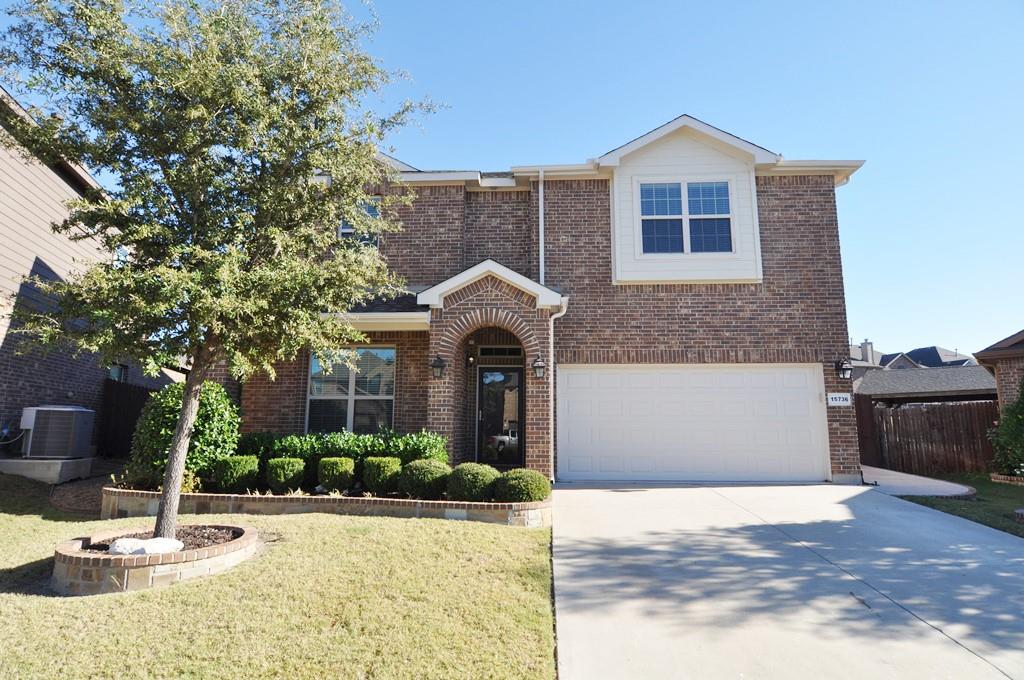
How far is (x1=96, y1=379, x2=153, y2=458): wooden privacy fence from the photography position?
43.1 feet

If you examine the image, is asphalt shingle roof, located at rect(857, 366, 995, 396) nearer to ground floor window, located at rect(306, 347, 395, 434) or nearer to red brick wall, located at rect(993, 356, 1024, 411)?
red brick wall, located at rect(993, 356, 1024, 411)

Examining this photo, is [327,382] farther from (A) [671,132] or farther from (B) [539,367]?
(A) [671,132]

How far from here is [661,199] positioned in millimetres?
11859

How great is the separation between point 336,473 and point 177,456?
8.37 feet

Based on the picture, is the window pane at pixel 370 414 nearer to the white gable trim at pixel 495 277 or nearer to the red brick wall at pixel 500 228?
the white gable trim at pixel 495 277

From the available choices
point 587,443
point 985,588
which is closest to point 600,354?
point 587,443

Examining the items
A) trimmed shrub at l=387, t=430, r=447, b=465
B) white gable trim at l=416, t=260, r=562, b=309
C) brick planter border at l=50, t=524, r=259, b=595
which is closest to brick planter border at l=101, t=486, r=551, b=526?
trimmed shrub at l=387, t=430, r=447, b=465

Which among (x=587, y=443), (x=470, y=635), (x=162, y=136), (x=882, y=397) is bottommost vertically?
(x=470, y=635)

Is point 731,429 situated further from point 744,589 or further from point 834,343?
point 744,589

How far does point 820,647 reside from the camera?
149 inches

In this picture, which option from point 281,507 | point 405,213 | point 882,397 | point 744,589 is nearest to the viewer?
point 744,589

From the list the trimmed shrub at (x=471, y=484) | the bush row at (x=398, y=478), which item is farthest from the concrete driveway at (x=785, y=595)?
the trimmed shrub at (x=471, y=484)

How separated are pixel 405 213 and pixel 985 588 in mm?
11031

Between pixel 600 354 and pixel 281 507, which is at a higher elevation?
pixel 600 354
